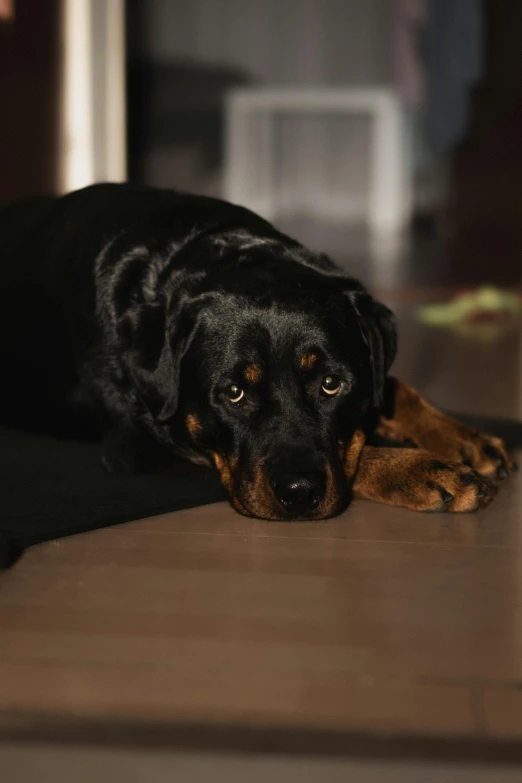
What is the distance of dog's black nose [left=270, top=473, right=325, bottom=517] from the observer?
7.34 ft

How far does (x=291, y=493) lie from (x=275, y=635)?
517 millimetres

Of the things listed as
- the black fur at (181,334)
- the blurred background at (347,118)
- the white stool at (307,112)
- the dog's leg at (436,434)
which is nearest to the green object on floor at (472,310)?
the blurred background at (347,118)

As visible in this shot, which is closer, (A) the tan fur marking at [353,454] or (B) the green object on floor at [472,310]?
(A) the tan fur marking at [353,454]

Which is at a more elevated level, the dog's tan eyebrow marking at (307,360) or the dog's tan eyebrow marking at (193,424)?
the dog's tan eyebrow marking at (307,360)

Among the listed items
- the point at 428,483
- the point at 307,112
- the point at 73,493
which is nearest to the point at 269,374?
the point at 428,483

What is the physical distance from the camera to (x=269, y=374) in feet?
7.66

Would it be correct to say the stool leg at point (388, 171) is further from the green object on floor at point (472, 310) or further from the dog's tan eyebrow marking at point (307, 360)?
the dog's tan eyebrow marking at point (307, 360)

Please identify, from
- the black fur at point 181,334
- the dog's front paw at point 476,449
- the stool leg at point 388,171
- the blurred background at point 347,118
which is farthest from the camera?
the stool leg at point 388,171

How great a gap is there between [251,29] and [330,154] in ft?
6.02

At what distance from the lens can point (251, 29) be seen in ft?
43.5

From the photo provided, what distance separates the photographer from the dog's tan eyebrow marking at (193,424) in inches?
97.3

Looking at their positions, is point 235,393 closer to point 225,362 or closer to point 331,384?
point 225,362

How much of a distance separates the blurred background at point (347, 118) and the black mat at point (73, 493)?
5.40m

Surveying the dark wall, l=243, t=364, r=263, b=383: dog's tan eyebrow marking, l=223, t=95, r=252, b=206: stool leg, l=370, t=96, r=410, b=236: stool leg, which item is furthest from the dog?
l=223, t=95, r=252, b=206: stool leg
